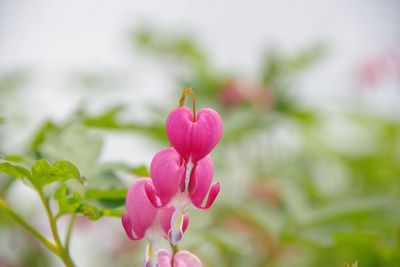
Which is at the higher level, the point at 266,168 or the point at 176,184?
the point at 176,184

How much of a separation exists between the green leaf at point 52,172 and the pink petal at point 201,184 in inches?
4.5

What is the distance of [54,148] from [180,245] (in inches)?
10.3

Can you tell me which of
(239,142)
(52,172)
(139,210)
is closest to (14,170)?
(52,172)

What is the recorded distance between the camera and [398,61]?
2062 millimetres

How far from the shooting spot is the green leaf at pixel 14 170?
0.63m

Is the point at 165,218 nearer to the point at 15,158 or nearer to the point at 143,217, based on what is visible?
the point at 143,217

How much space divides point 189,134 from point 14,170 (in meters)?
0.20

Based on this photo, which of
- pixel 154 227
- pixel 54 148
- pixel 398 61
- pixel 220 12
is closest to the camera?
pixel 154 227

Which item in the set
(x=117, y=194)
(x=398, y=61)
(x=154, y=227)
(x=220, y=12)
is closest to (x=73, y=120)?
(x=117, y=194)

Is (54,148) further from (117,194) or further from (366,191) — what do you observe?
(366,191)

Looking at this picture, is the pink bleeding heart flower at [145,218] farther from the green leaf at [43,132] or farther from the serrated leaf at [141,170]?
the green leaf at [43,132]

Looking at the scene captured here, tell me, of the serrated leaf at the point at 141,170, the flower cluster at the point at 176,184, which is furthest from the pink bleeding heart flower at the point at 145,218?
the serrated leaf at the point at 141,170

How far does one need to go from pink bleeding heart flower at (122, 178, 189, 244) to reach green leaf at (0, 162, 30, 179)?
0.42 feet

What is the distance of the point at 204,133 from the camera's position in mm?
584
